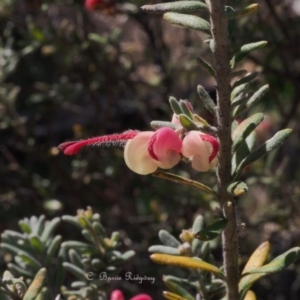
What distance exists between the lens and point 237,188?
2.74ft

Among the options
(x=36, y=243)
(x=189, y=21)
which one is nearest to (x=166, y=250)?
(x=36, y=243)

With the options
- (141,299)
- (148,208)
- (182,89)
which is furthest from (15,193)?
(141,299)

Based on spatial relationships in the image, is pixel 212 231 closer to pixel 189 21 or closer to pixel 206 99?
pixel 206 99

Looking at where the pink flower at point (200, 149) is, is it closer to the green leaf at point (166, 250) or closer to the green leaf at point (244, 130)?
the green leaf at point (244, 130)

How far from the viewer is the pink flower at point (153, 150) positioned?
826 mm

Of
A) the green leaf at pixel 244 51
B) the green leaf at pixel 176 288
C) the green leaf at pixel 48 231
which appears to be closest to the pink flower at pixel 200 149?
the green leaf at pixel 244 51

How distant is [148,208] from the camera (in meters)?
2.08

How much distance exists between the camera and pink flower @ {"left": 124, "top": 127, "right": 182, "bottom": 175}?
83 centimetres

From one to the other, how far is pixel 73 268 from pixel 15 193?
1.06 meters

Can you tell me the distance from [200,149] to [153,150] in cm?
6

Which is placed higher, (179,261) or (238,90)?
(238,90)

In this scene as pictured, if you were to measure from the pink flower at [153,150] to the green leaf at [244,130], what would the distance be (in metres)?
0.10

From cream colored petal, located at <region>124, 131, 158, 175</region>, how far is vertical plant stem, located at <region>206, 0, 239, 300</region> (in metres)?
0.09

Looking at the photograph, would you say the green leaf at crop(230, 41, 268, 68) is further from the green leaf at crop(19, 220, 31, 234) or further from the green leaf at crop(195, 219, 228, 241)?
the green leaf at crop(19, 220, 31, 234)
